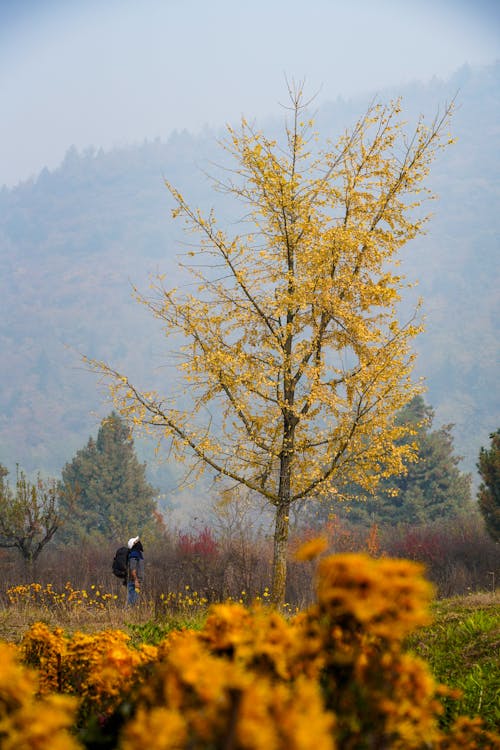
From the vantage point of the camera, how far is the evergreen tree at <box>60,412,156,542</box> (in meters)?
26.3

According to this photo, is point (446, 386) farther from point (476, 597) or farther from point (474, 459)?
point (476, 597)

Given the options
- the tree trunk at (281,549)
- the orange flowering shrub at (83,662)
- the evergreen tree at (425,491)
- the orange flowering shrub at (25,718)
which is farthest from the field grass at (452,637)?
the evergreen tree at (425,491)

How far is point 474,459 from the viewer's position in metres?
101

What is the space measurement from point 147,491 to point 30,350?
143 meters

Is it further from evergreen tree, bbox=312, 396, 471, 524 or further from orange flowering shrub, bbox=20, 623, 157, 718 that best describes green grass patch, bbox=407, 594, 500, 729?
evergreen tree, bbox=312, 396, 471, 524

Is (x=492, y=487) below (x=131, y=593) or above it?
above

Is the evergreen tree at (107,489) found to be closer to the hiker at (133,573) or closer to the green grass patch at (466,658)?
the hiker at (133,573)

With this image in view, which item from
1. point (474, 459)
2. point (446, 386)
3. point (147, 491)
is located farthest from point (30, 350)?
point (147, 491)

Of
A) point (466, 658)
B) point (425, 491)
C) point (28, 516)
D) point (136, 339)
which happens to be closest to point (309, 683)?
point (466, 658)

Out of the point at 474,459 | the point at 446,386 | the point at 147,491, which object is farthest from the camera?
the point at 446,386

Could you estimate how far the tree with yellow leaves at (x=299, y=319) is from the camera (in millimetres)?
7902

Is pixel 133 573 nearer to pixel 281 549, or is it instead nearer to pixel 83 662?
pixel 281 549

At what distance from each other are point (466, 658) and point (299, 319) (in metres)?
4.84

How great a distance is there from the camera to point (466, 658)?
4836 mm
